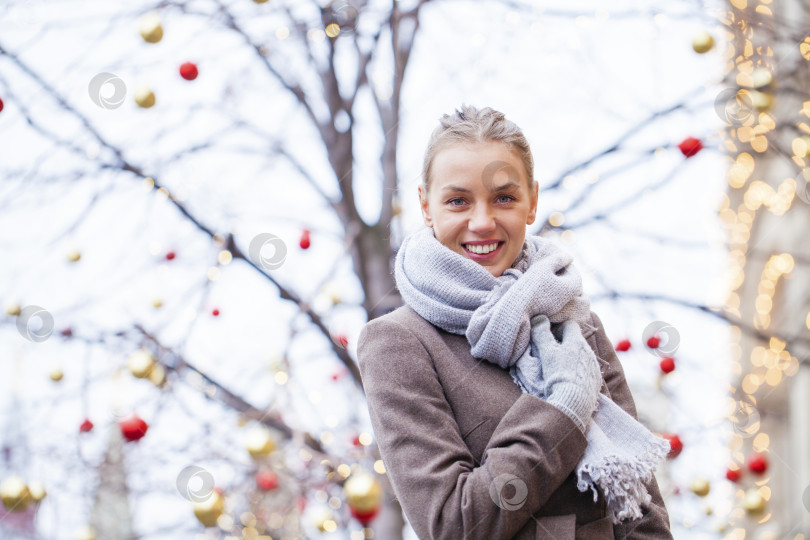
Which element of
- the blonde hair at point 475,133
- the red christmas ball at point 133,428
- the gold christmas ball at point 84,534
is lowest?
the gold christmas ball at point 84,534

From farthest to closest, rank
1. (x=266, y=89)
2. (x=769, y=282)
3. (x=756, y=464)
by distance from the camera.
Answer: (x=769, y=282) → (x=266, y=89) → (x=756, y=464)

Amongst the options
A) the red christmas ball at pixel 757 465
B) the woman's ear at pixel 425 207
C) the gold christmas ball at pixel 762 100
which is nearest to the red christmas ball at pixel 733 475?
the red christmas ball at pixel 757 465

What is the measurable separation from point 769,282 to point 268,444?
5.76 metres

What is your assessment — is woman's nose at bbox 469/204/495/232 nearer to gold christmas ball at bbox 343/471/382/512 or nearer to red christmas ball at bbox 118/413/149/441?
gold christmas ball at bbox 343/471/382/512

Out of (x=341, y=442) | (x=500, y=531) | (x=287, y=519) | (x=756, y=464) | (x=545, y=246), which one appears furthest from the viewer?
(x=287, y=519)

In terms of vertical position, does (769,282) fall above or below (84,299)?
below

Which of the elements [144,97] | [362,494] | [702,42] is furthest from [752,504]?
[144,97]

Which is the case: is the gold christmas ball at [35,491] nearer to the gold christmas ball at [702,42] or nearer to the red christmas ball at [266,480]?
the red christmas ball at [266,480]

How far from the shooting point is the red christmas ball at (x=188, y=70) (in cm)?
200

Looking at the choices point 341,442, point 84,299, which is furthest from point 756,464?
point 84,299

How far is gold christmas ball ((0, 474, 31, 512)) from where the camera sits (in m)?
1.62

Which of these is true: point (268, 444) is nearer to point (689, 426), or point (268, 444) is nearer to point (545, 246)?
point (545, 246)

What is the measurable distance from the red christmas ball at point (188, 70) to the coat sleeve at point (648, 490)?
4.29ft

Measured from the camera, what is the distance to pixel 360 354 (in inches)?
43.8
